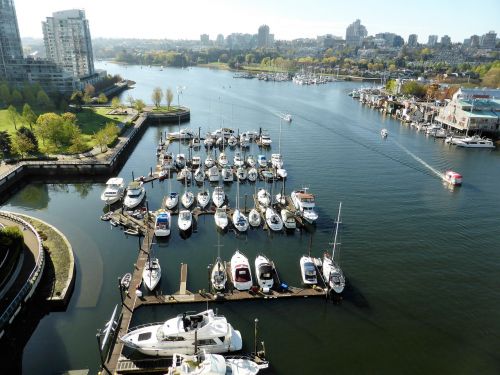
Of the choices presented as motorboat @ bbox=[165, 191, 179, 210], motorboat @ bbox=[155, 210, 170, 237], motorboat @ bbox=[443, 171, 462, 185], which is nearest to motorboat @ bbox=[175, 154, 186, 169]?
motorboat @ bbox=[165, 191, 179, 210]

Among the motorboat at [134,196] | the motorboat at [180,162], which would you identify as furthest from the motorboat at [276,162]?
the motorboat at [134,196]

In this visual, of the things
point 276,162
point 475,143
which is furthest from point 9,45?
point 475,143

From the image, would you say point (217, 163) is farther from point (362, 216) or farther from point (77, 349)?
point (77, 349)

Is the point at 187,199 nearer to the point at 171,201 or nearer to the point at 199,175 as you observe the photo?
the point at 171,201

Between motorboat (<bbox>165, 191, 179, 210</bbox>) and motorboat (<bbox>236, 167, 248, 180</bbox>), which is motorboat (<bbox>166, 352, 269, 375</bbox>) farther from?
motorboat (<bbox>236, 167, 248, 180</bbox>)

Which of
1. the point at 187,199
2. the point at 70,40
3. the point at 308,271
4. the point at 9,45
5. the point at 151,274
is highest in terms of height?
the point at 70,40
